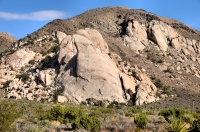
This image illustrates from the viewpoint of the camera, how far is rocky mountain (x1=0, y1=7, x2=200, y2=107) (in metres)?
52.7

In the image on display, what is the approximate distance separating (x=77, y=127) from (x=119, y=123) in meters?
3.82

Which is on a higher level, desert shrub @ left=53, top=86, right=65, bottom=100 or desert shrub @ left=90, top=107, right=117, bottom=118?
desert shrub @ left=53, top=86, right=65, bottom=100

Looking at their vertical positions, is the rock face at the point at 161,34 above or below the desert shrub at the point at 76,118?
above

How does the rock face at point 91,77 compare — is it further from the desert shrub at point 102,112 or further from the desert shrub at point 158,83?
the desert shrub at point 102,112

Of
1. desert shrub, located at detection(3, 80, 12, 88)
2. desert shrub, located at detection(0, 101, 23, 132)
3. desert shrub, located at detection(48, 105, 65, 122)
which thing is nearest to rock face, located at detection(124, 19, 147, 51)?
desert shrub, located at detection(3, 80, 12, 88)

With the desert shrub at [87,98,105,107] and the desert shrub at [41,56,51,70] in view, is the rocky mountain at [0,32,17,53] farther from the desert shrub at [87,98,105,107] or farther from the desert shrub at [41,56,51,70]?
the desert shrub at [87,98,105,107]

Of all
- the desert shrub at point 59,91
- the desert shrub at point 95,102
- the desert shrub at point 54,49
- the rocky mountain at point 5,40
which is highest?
the rocky mountain at point 5,40

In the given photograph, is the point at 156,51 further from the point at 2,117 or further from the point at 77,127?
the point at 2,117

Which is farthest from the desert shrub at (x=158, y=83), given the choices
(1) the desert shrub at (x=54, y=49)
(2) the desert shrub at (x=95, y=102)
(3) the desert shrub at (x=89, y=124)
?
(3) the desert shrub at (x=89, y=124)

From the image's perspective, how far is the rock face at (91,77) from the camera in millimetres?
51750

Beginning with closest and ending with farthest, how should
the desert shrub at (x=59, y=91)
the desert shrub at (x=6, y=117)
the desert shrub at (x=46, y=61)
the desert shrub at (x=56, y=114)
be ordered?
1. the desert shrub at (x=6, y=117)
2. the desert shrub at (x=56, y=114)
3. the desert shrub at (x=59, y=91)
4. the desert shrub at (x=46, y=61)

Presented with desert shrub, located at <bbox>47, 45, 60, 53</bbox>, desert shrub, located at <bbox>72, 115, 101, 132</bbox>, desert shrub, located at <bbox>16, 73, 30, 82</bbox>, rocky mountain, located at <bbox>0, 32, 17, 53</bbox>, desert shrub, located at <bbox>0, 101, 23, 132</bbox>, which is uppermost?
rocky mountain, located at <bbox>0, 32, 17, 53</bbox>

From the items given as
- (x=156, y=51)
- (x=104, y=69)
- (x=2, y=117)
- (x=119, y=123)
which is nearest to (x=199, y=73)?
(x=156, y=51)

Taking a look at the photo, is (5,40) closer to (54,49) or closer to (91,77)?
(54,49)
